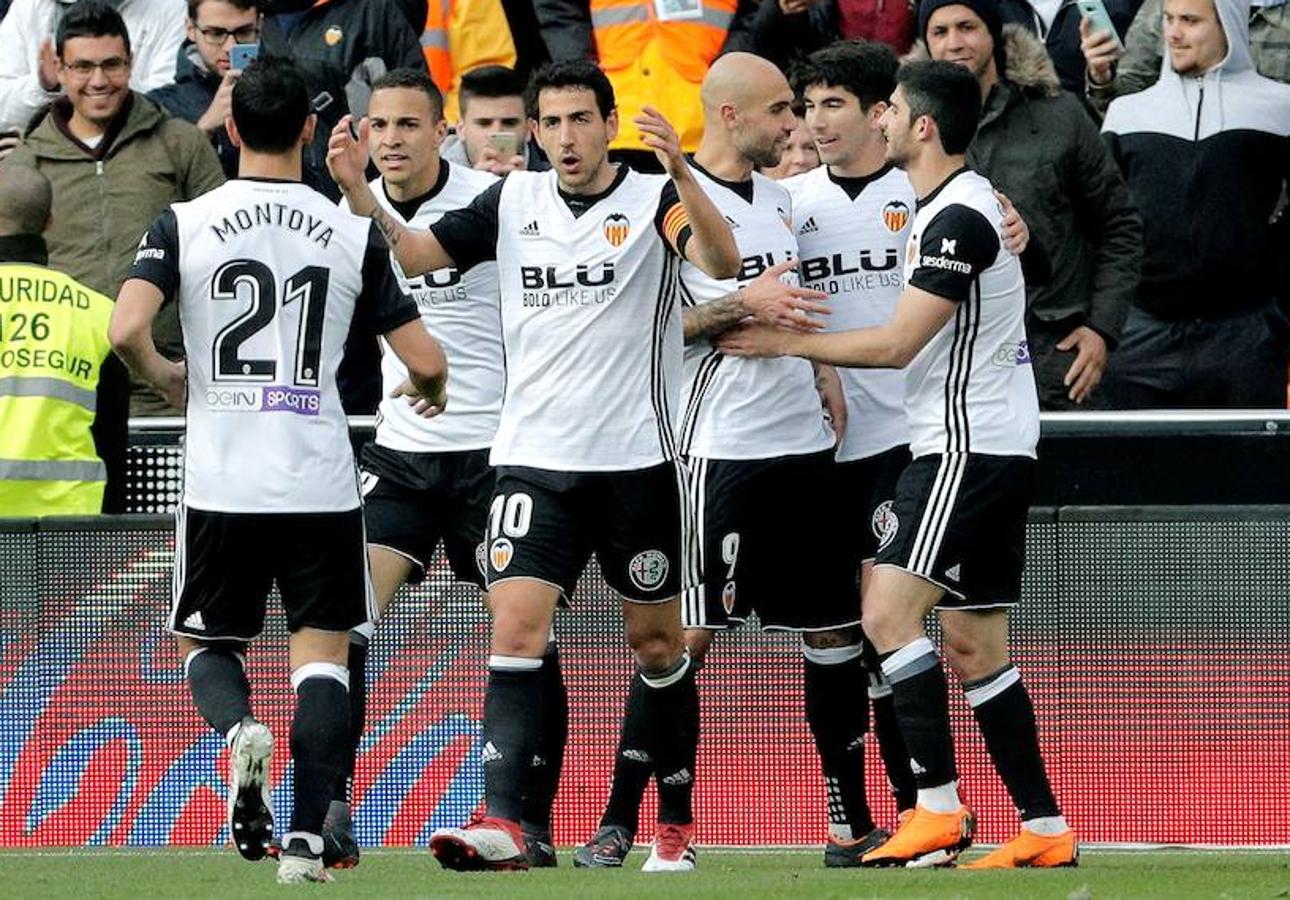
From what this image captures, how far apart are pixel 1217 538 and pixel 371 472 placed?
316 centimetres

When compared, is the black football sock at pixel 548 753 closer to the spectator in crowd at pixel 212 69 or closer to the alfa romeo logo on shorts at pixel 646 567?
the alfa romeo logo on shorts at pixel 646 567

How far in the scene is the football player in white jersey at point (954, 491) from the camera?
8469 mm

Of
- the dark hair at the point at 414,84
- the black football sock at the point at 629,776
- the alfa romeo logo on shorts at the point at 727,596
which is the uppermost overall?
the dark hair at the point at 414,84

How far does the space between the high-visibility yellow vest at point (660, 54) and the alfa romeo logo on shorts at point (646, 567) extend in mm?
4581

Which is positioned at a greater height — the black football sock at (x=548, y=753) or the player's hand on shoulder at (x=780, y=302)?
the player's hand on shoulder at (x=780, y=302)

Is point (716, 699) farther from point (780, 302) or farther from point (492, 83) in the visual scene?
point (492, 83)

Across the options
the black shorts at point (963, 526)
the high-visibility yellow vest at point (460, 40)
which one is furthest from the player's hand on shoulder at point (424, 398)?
the high-visibility yellow vest at point (460, 40)

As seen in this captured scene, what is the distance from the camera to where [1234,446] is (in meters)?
10.6

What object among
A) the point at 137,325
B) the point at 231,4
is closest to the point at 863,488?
the point at 137,325

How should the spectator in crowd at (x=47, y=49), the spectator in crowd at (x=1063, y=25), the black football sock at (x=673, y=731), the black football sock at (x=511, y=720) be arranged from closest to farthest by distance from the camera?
the black football sock at (x=511, y=720)
the black football sock at (x=673, y=731)
the spectator in crowd at (x=1063, y=25)
the spectator in crowd at (x=47, y=49)

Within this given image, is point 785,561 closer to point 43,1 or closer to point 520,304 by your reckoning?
point 520,304

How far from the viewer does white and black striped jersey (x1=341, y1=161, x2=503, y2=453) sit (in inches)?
384

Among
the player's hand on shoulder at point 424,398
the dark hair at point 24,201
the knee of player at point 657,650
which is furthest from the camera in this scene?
the dark hair at point 24,201

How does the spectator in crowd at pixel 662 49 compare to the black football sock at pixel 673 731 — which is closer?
the black football sock at pixel 673 731
